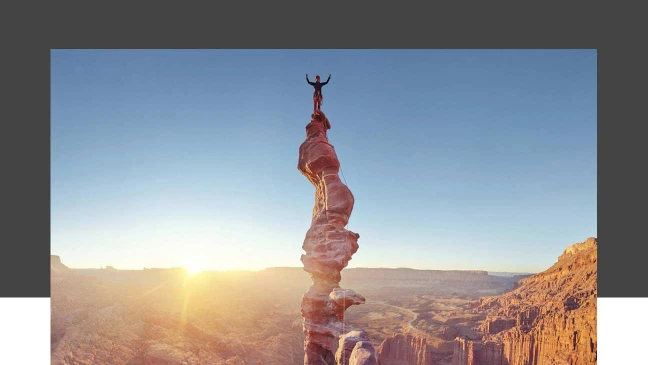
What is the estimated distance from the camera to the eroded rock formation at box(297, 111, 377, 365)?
10.3 m

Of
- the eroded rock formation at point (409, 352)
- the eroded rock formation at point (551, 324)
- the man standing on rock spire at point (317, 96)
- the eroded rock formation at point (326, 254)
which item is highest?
the man standing on rock spire at point (317, 96)

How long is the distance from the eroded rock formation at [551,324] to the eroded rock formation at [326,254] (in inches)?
569

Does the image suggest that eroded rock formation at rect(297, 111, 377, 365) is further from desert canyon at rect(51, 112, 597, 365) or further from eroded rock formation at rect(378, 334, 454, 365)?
eroded rock formation at rect(378, 334, 454, 365)

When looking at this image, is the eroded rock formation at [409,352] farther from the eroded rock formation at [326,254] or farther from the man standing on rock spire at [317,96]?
the man standing on rock spire at [317,96]

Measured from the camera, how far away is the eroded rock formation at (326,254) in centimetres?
1033

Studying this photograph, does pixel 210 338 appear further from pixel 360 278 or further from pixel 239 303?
pixel 360 278

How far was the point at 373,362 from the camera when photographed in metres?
7.08

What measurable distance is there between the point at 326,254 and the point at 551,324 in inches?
724

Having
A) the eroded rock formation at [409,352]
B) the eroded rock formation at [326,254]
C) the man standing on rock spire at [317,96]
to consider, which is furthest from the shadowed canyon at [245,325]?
the man standing on rock spire at [317,96]

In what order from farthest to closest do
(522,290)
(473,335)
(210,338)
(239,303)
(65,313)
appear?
(522,290) → (239,303) → (473,335) → (210,338) → (65,313)

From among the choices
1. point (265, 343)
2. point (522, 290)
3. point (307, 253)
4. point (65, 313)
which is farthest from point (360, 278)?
Result: point (307, 253)

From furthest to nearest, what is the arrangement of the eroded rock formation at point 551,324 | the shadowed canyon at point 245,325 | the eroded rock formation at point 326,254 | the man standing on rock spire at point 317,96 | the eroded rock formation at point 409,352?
the eroded rock formation at point 409,352, the shadowed canyon at point 245,325, the eroded rock formation at point 551,324, the man standing on rock spire at point 317,96, the eroded rock formation at point 326,254

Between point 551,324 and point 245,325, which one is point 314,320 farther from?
point 245,325

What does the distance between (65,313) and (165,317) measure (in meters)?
5.88
